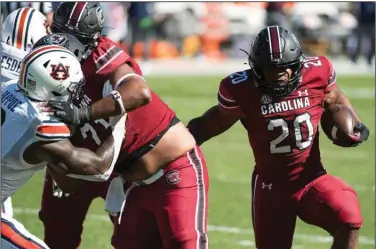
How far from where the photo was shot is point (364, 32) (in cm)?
2009

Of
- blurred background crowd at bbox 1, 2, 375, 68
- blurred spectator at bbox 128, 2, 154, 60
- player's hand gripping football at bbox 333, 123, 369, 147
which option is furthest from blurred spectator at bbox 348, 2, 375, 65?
player's hand gripping football at bbox 333, 123, 369, 147

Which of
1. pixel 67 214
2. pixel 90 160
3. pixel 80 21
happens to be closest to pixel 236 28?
pixel 67 214

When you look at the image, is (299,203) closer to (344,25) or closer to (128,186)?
(128,186)

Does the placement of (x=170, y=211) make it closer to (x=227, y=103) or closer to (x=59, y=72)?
(x=227, y=103)

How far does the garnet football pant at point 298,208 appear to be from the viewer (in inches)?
202

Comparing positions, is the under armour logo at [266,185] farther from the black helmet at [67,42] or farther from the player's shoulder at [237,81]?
the black helmet at [67,42]

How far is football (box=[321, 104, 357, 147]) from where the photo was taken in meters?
5.39

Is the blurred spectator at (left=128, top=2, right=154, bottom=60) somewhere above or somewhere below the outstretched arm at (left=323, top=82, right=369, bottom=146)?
below

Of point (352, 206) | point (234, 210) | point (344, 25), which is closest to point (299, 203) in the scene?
point (352, 206)

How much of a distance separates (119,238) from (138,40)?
1526cm

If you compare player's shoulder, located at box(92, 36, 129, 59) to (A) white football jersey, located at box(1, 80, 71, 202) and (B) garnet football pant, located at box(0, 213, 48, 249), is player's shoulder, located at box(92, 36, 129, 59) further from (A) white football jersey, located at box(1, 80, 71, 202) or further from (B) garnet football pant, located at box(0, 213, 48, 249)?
(B) garnet football pant, located at box(0, 213, 48, 249)

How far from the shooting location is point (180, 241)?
4.68 metres

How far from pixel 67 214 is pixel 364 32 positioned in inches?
605

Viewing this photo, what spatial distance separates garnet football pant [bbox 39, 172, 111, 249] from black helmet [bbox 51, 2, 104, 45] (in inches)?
43.6
